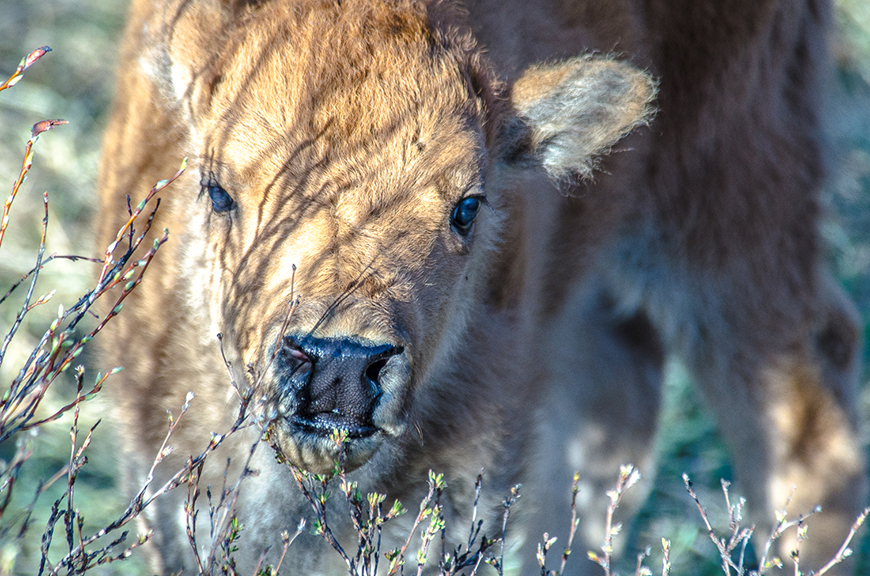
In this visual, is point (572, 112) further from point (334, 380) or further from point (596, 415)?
point (596, 415)

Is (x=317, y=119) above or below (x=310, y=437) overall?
above

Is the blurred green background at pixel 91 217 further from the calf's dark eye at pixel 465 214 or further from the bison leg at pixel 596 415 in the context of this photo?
the calf's dark eye at pixel 465 214

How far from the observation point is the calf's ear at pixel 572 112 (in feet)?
9.49

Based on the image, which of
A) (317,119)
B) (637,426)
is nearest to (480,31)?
(317,119)

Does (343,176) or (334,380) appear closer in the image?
(334,380)

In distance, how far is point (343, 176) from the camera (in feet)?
8.18

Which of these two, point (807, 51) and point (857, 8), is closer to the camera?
point (807, 51)

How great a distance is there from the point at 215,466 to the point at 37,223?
3.72 meters

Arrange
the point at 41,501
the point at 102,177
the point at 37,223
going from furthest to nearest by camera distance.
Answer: the point at 37,223 → the point at 41,501 → the point at 102,177

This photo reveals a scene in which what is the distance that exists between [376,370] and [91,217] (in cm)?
451

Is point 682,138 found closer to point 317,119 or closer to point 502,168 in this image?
point 502,168

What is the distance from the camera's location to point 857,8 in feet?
26.4

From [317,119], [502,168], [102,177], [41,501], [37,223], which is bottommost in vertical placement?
[41,501]

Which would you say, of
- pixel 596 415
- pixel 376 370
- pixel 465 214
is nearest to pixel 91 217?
pixel 596 415
